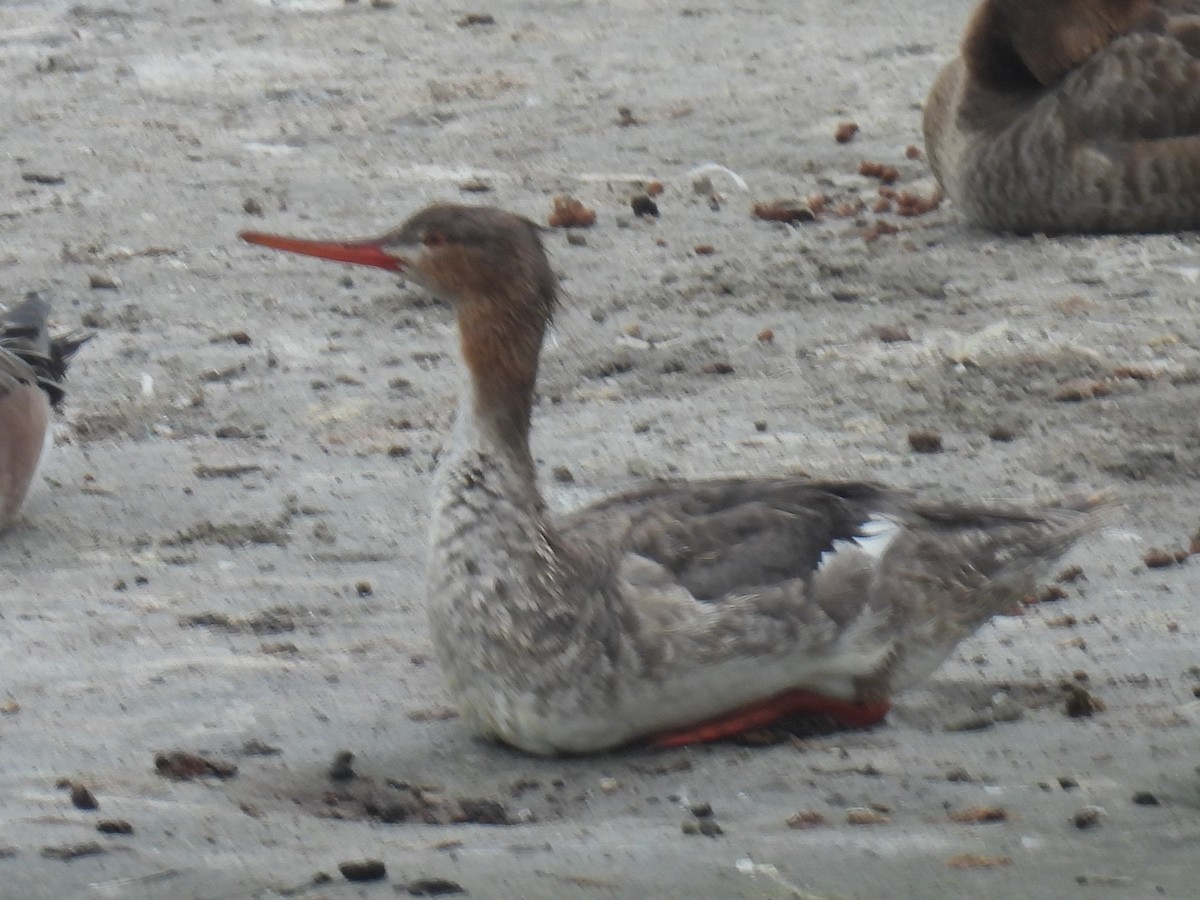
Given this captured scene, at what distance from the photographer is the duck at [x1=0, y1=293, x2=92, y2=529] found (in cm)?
702

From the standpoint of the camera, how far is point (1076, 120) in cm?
1041

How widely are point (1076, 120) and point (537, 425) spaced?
11.7 feet

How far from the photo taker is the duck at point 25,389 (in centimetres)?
702

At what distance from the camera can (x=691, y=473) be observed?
299 inches

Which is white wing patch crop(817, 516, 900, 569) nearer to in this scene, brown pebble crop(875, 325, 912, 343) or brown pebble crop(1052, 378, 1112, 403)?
brown pebble crop(1052, 378, 1112, 403)

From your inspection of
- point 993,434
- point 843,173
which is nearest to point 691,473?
point 993,434

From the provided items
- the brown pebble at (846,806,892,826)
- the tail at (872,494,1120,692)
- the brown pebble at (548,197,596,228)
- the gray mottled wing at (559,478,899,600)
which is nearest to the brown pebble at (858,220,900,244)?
the brown pebble at (548,197,596,228)

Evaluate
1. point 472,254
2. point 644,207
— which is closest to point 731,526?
point 472,254

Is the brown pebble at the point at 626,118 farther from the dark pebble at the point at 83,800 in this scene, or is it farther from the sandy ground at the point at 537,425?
the dark pebble at the point at 83,800

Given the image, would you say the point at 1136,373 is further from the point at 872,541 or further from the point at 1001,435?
the point at 872,541

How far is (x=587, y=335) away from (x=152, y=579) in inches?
114

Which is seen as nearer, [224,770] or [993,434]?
[224,770]

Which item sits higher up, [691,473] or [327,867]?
[327,867]

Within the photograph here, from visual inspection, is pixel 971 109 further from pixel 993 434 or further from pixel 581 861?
pixel 581 861
